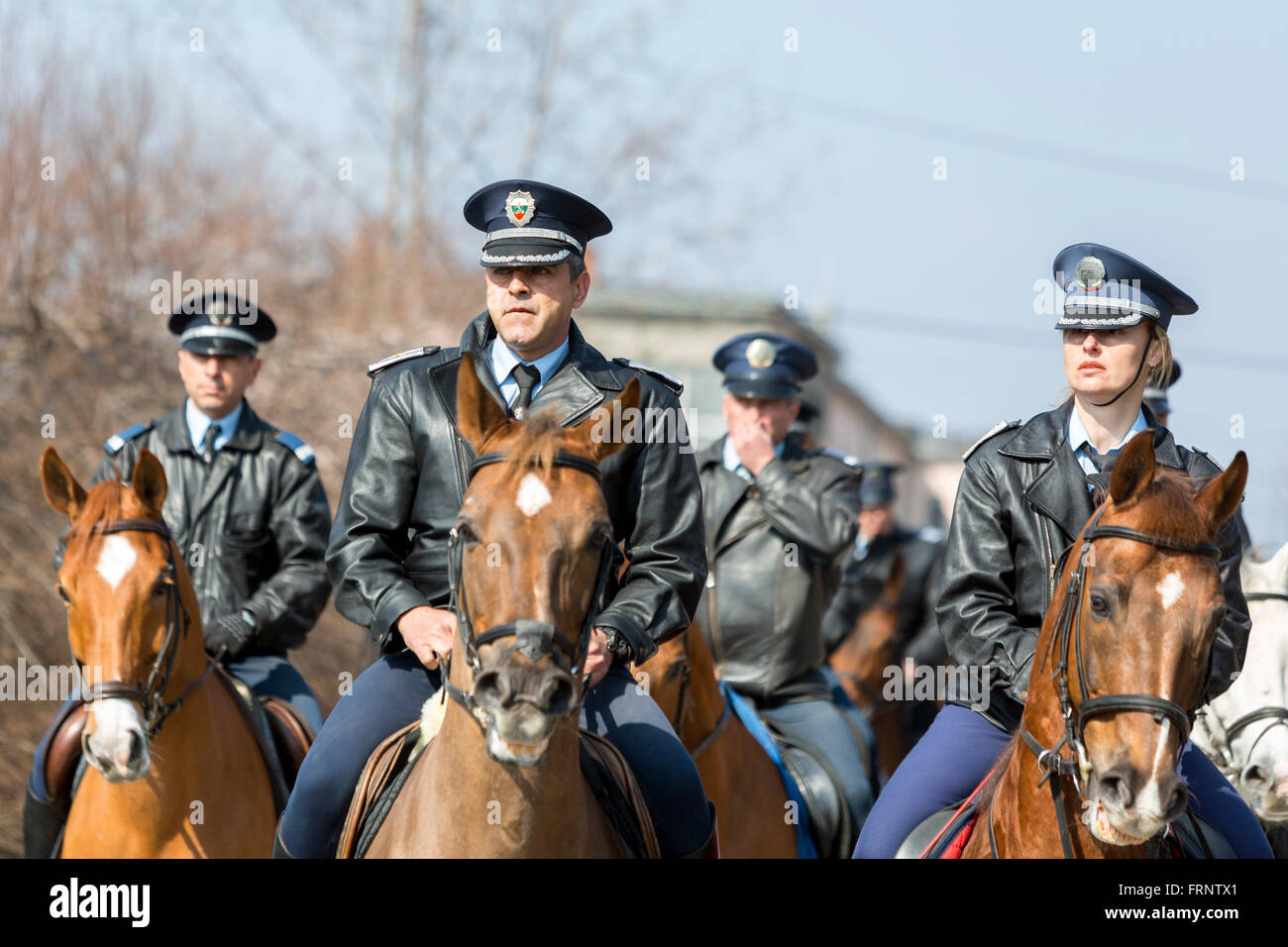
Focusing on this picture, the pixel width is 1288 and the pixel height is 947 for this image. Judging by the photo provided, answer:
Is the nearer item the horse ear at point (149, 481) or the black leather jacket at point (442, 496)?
the black leather jacket at point (442, 496)

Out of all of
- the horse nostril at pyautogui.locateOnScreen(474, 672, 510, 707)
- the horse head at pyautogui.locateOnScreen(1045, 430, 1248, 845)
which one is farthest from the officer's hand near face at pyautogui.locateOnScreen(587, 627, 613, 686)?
the horse head at pyautogui.locateOnScreen(1045, 430, 1248, 845)

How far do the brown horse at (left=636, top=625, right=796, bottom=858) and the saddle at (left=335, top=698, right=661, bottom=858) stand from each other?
2.28 metres

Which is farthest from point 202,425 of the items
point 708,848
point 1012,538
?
point 1012,538

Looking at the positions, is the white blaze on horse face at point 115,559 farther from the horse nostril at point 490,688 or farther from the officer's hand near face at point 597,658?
the horse nostril at point 490,688

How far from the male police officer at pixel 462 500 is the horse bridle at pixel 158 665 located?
1.34 meters

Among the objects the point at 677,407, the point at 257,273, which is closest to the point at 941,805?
the point at 677,407

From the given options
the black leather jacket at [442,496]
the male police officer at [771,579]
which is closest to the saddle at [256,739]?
the black leather jacket at [442,496]

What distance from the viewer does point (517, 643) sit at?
12.3ft

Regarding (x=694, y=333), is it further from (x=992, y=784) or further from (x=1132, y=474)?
(x=1132, y=474)

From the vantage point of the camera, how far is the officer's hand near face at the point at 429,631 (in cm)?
441

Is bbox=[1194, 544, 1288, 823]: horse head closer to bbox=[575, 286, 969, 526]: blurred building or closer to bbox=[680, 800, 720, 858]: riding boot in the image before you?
bbox=[680, 800, 720, 858]: riding boot

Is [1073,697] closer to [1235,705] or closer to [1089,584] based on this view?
[1089,584]
